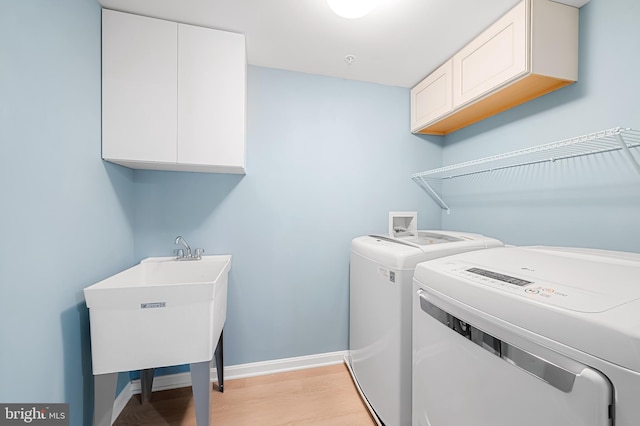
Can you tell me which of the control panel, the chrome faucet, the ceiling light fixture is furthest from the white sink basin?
the ceiling light fixture

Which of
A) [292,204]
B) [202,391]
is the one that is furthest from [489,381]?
[292,204]

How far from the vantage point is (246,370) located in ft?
6.15

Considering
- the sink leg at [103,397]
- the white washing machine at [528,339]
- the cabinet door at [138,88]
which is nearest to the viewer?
the white washing machine at [528,339]

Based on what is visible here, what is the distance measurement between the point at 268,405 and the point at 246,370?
37 centimetres

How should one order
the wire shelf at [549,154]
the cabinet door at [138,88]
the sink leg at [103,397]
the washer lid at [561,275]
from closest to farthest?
the washer lid at [561,275], the wire shelf at [549,154], the sink leg at [103,397], the cabinet door at [138,88]

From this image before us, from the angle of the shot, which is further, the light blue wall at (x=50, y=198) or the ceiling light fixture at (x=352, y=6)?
the ceiling light fixture at (x=352, y=6)

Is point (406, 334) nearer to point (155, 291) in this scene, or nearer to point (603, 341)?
point (603, 341)

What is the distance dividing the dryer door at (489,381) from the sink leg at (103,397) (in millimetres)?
1404

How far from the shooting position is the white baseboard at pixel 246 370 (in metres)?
1.64

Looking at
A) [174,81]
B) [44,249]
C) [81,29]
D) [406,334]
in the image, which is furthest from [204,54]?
[406,334]

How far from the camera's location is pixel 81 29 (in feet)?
3.91

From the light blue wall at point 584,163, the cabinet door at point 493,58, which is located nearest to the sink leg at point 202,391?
the light blue wall at point 584,163

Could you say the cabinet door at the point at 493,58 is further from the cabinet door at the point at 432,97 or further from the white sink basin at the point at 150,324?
the white sink basin at the point at 150,324

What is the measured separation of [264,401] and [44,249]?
148 centimetres
